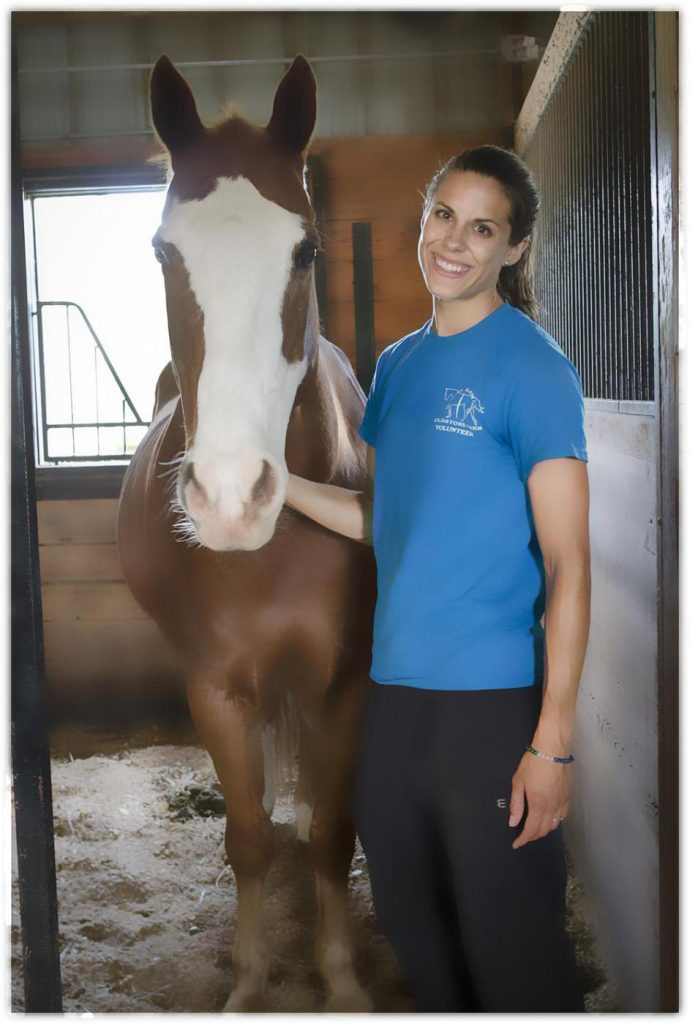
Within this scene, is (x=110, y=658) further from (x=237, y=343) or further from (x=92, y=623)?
(x=237, y=343)

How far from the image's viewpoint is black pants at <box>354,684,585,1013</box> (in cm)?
94

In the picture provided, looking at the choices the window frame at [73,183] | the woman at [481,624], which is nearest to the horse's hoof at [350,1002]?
the woman at [481,624]

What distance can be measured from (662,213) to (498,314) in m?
0.28

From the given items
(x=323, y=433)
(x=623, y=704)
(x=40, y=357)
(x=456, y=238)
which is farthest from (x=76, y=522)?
(x=623, y=704)

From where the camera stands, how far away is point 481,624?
0.97 meters

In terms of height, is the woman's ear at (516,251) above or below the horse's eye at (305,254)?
below

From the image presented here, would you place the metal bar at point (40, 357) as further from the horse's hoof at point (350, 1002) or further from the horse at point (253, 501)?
the horse's hoof at point (350, 1002)

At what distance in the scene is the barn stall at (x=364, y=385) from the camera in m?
1.14

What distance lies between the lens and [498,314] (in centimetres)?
98

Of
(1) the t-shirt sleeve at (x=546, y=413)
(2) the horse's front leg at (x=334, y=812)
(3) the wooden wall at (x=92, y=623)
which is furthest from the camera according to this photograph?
(3) the wooden wall at (x=92, y=623)

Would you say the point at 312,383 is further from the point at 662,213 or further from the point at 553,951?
the point at 553,951

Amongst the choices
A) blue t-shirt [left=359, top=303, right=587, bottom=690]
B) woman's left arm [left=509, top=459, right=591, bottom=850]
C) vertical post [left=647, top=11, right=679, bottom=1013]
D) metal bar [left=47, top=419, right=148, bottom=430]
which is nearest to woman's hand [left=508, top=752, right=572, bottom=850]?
woman's left arm [left=509, top=459, right=591, bottom=850]

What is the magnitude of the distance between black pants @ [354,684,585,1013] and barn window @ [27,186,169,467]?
72 centimetres

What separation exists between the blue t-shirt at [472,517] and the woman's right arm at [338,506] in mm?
178
